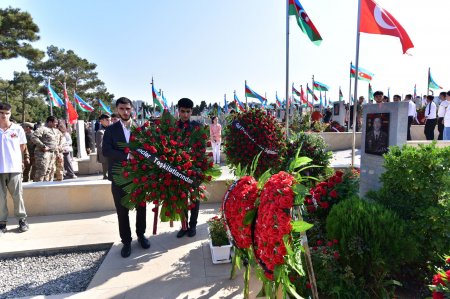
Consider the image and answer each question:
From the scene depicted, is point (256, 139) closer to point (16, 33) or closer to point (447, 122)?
point (447, 122)

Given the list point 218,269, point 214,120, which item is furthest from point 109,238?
point 214,120

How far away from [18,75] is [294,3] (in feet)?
128

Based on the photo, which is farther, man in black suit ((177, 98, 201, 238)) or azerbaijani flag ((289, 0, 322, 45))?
azerbaijani flag ((289, 0, 322, 45))

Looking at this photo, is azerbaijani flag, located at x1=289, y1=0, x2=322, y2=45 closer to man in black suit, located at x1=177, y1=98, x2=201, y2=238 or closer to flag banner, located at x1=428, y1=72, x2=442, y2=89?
man in black suit, located at x1=177, y1=98, x2=201, y2=238

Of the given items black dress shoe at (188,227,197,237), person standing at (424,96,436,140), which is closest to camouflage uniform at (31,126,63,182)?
black dress shoe at (188,227,197,237)

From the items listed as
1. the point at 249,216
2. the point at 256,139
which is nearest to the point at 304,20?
the point at 256,139

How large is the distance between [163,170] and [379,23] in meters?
5.22

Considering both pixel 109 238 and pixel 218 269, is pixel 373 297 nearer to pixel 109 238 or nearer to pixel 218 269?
pixel 218 269

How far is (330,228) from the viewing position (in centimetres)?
261

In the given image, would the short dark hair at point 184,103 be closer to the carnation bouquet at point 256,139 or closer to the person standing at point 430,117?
the carnation bouquet at point 256,139

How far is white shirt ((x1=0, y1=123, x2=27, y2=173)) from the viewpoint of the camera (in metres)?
4.38

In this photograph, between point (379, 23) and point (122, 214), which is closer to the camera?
point (122, 214)

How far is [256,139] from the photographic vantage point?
15.0 feet

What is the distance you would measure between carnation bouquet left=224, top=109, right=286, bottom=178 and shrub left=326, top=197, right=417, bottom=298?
2.18 meters
